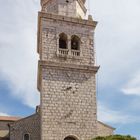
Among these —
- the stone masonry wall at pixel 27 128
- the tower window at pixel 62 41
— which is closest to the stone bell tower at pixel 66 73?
the tower window at pixel 62 41

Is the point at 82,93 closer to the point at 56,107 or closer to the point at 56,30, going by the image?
the point at 56,107

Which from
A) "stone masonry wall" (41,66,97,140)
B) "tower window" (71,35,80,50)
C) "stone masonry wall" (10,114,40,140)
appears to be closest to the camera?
"stone masonry wall" (41,66,97,140)

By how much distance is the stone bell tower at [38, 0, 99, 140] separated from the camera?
73.6 feet

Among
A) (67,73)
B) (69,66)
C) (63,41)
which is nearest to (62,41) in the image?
(63,41)

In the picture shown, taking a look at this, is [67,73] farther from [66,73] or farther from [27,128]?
[27,128]

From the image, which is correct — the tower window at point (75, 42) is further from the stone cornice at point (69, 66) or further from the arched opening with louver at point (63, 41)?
the stone cornice at point (69, 66)

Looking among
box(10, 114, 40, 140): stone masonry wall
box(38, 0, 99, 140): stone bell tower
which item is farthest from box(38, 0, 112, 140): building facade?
box(10, 114, 40, 140): stone masonry wall

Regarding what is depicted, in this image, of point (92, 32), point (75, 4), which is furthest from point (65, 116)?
point (75, 4)

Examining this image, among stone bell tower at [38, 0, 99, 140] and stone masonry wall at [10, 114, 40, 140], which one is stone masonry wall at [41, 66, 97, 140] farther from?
stone masonry wall at [10, 114, 40, 140]

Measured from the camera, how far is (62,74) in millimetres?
23500

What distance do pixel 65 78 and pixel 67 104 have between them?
5.77 ft

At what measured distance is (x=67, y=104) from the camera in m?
22.8

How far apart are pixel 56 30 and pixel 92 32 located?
2.64m

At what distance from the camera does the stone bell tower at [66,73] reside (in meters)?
22.4
